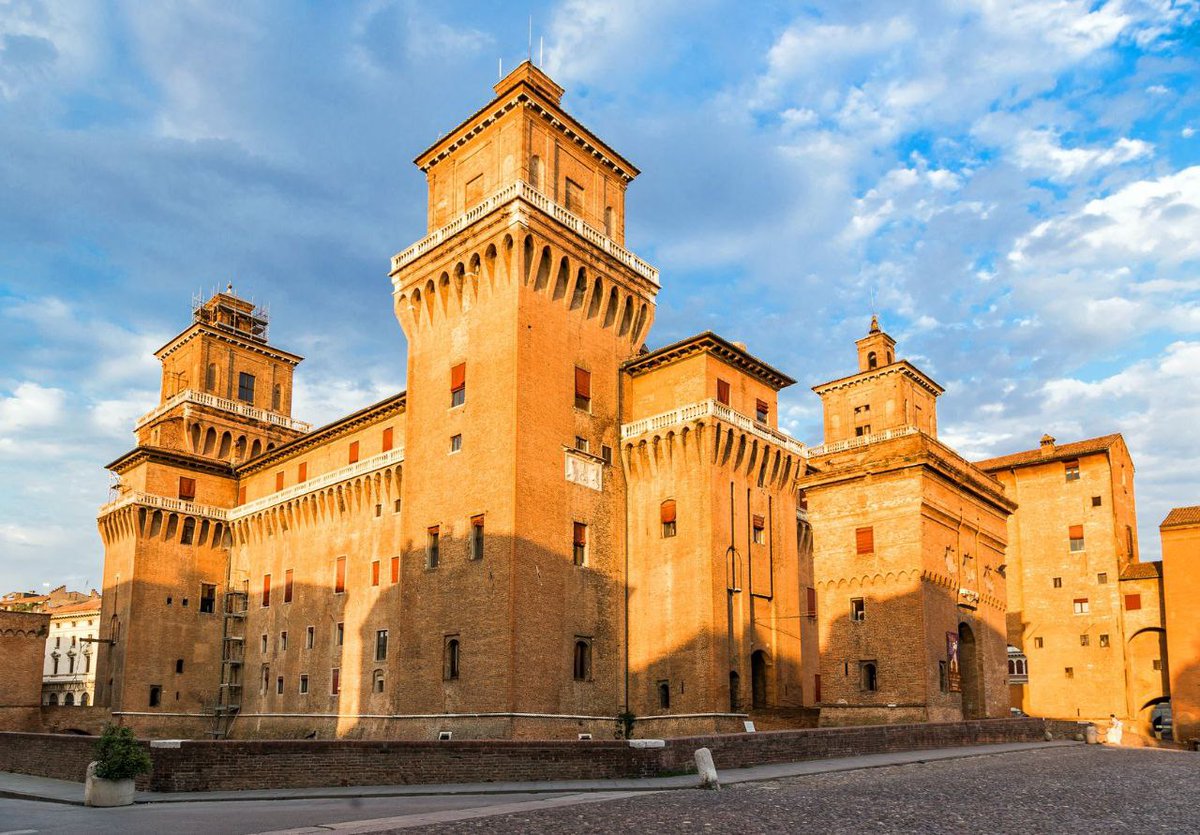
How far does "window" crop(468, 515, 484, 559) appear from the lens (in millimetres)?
40250

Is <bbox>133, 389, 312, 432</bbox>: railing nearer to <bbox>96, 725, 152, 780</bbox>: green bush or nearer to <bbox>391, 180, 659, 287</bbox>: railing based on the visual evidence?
<bbox>391, 180, 659, 287</bbox>: railing

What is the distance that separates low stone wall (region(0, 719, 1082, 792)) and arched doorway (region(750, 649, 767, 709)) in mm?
14993

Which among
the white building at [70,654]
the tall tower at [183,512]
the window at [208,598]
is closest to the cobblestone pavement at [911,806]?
the tall tower at [183,512]

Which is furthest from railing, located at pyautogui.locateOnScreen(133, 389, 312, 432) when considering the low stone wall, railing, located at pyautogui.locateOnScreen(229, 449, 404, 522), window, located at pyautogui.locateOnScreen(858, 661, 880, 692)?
window, located at pyautogui.locateOnScreen(858, 661, 880, 692)

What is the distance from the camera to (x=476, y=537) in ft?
133

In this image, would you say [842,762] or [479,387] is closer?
[842,762]

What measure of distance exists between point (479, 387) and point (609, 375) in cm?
671

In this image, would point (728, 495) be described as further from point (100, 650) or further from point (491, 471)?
point (100, 650)

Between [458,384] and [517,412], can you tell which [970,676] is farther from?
[458,384]

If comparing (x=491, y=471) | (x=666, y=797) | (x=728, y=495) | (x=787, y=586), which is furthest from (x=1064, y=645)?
(x=666, y=797)

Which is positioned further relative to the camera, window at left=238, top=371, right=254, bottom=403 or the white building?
the white building

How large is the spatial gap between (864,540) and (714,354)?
10.4 m

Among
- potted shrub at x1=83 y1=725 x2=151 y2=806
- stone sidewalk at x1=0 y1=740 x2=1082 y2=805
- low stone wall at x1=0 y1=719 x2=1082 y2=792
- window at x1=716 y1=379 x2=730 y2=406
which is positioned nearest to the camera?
potted shrub at x1=83 y1=725 x2=151 y2=806

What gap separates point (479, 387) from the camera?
42281 millimetres
